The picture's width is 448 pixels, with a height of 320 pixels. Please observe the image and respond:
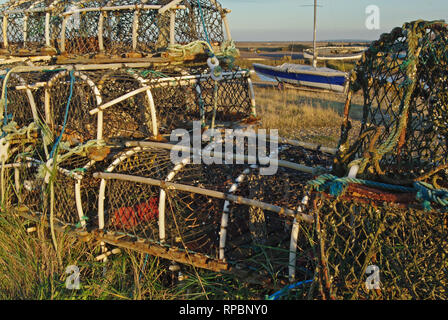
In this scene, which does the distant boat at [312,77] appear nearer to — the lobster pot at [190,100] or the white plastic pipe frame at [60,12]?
the lobster pot at [190,100]

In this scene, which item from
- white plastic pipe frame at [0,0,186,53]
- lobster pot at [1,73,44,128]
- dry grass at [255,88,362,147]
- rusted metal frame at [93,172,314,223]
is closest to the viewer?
rusted metal frame at [93,172,314,223]

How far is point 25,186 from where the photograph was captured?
422 cm

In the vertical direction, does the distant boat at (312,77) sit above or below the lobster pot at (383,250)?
above

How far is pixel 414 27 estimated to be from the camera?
2.47 metres

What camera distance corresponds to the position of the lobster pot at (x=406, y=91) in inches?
96.3

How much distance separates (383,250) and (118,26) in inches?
171

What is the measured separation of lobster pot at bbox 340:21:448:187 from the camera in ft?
8.03

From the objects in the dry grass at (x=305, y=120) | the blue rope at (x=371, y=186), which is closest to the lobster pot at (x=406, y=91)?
the blue rope at (x=371, y=186)

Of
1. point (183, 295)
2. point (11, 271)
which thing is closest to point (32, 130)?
point (11, 271)

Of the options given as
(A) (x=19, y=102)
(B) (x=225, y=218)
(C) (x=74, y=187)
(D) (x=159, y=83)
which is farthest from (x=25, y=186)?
(B) (x=225, y=218)

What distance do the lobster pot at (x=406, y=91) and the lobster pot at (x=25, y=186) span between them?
303cm

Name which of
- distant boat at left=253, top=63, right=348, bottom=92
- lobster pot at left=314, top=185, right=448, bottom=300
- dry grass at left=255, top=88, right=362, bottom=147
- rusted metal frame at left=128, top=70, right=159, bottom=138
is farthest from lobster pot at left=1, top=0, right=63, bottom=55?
distant boat at left=253, top=63, right=348, bottom=92

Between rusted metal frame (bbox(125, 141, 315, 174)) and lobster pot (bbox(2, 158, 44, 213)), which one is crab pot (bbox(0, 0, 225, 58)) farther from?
lobster pot (bbox(2, 158, 44, 213))

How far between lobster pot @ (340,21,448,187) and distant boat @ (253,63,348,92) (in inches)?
551
